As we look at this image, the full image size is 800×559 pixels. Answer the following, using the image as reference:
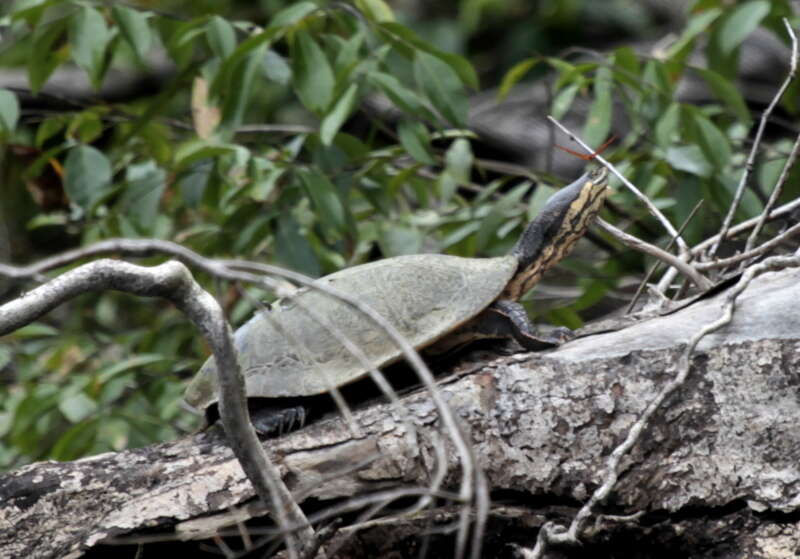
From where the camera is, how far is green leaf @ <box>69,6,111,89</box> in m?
3.61

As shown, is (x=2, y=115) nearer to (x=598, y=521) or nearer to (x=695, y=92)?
(x=598, y=521)

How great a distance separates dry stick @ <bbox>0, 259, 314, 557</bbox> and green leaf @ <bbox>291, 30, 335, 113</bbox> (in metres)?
1.78

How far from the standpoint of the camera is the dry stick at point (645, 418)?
218cm

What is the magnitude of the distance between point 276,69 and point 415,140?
0.53m

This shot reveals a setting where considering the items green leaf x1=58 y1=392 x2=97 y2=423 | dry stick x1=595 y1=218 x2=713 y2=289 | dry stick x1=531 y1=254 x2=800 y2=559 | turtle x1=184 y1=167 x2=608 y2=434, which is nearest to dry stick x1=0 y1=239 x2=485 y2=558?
dry stick x1=531 y1=254 x2=800 y2=559

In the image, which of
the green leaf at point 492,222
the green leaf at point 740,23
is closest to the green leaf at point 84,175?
the green leaf at point 492,222

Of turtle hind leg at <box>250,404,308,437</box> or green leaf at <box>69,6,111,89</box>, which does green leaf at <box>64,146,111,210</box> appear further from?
turtle hind leg at <box>250,404,308,437</box>

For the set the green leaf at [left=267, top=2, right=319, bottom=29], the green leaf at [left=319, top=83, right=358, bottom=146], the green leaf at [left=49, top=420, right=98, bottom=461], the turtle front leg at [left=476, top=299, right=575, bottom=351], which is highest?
the green leaf at [left=267, top=2, right=319, bottom=29]

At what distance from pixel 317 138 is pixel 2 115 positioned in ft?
3.45

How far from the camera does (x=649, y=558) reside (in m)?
2.32

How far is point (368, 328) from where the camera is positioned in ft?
8.38

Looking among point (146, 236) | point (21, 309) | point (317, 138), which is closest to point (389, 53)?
point (317, 138)

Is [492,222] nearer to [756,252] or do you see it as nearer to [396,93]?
[396,93]

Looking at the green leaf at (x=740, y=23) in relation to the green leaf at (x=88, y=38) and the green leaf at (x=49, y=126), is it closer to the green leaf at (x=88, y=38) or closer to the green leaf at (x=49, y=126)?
the green leaf at (x=88, y=38)
